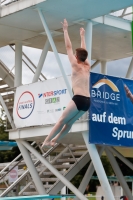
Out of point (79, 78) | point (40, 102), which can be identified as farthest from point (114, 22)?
point (79, 78)

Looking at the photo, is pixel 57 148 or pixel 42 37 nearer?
pixel 42 37

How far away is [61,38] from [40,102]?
330cm

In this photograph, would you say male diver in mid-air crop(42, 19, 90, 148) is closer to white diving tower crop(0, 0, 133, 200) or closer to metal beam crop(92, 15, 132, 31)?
white diving tower crop(0, 0, 133, 200)

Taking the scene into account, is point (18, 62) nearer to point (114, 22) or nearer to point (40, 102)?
point (40, 102)

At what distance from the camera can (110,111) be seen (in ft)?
64.2

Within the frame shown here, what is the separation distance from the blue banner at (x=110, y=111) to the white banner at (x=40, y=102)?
3.67ft

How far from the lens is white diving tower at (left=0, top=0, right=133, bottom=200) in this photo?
19234 mm

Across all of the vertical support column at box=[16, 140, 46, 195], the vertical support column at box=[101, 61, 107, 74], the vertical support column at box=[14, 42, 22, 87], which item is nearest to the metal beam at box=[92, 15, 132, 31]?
the vertical support column at box=[14, 42, 22, 87]

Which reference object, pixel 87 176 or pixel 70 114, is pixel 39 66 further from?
pixel 70 114

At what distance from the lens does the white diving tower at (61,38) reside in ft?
63.1

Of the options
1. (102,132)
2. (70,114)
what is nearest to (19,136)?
(102,132)

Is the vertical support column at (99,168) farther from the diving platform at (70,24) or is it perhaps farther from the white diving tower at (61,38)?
the diving platform at (70,24)

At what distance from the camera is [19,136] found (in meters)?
22.2

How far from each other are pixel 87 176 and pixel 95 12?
761cm
